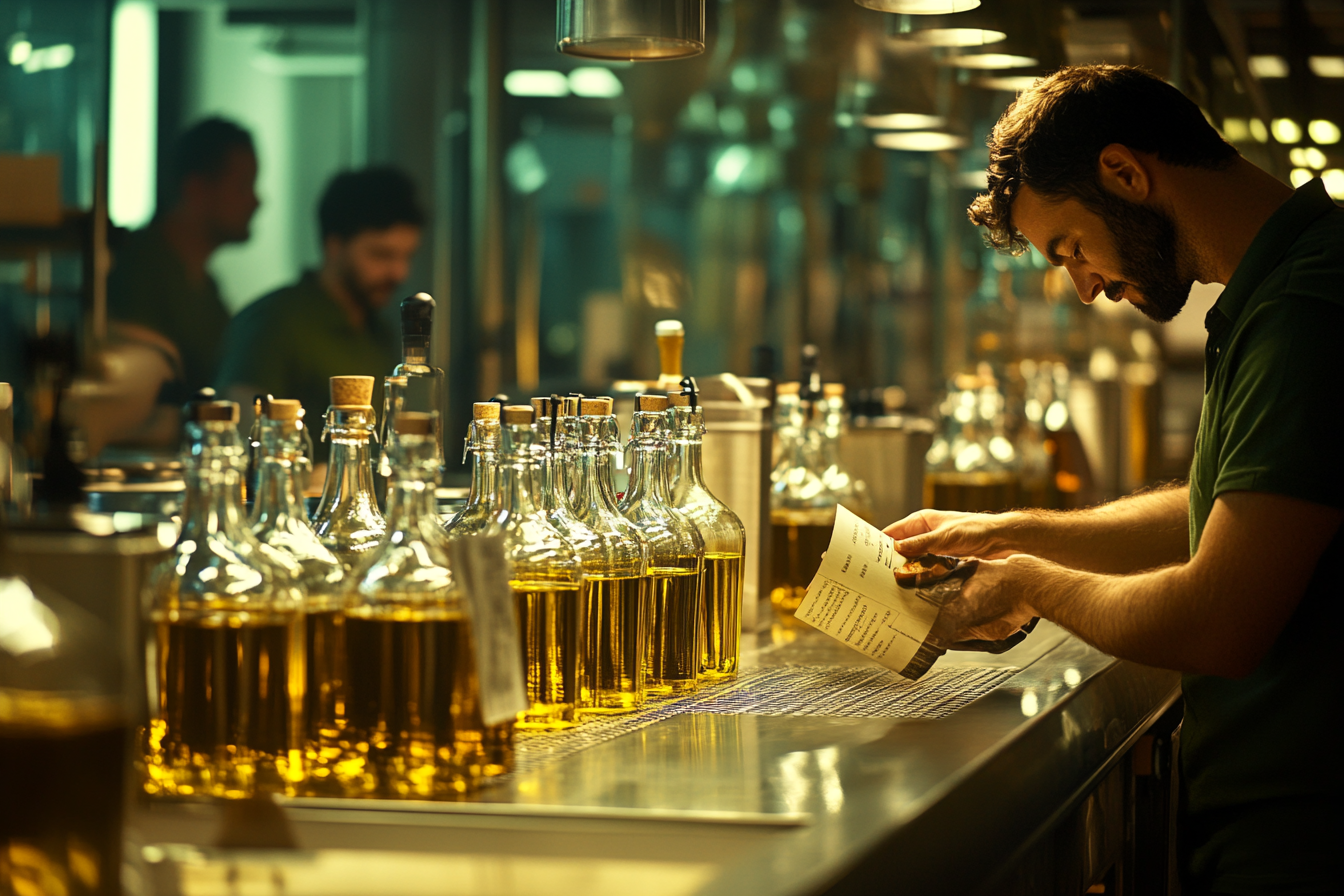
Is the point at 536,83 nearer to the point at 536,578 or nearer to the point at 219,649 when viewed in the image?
the point at 536,578

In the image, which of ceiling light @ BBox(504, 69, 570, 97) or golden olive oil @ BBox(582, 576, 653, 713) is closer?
golden olive oil @ BBox(582, 576, 653, 713)

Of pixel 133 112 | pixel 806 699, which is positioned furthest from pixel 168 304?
pixel 806 699

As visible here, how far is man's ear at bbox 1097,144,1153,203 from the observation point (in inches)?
64.2

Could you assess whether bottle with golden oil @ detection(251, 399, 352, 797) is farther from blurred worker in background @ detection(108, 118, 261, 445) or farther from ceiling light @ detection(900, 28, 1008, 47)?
blurred worker in background @ detection(108, 118, 261, 445)

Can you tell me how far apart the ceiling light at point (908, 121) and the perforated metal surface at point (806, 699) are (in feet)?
5.18

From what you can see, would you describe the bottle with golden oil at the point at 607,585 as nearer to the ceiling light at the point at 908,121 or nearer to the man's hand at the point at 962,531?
the man's hand at the point at 962,531

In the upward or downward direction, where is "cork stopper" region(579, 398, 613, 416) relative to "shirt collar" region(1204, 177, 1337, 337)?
downward

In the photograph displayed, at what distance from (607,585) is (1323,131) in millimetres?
3603

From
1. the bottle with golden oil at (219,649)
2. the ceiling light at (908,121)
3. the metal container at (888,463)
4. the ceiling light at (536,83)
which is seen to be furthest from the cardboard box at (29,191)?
the bottle with golden oil at (219,649)

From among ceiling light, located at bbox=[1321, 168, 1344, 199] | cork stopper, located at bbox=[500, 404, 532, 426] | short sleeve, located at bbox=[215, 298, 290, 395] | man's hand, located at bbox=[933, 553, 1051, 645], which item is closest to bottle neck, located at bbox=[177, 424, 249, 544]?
cork stopper, located at bbox=[500, 404, 532, 426]

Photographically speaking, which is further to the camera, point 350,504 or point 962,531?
point 962,531

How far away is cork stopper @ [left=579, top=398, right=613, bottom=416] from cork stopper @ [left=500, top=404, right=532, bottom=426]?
0.16 metres

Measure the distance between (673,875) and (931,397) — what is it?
416cm

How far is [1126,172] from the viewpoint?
164cm
